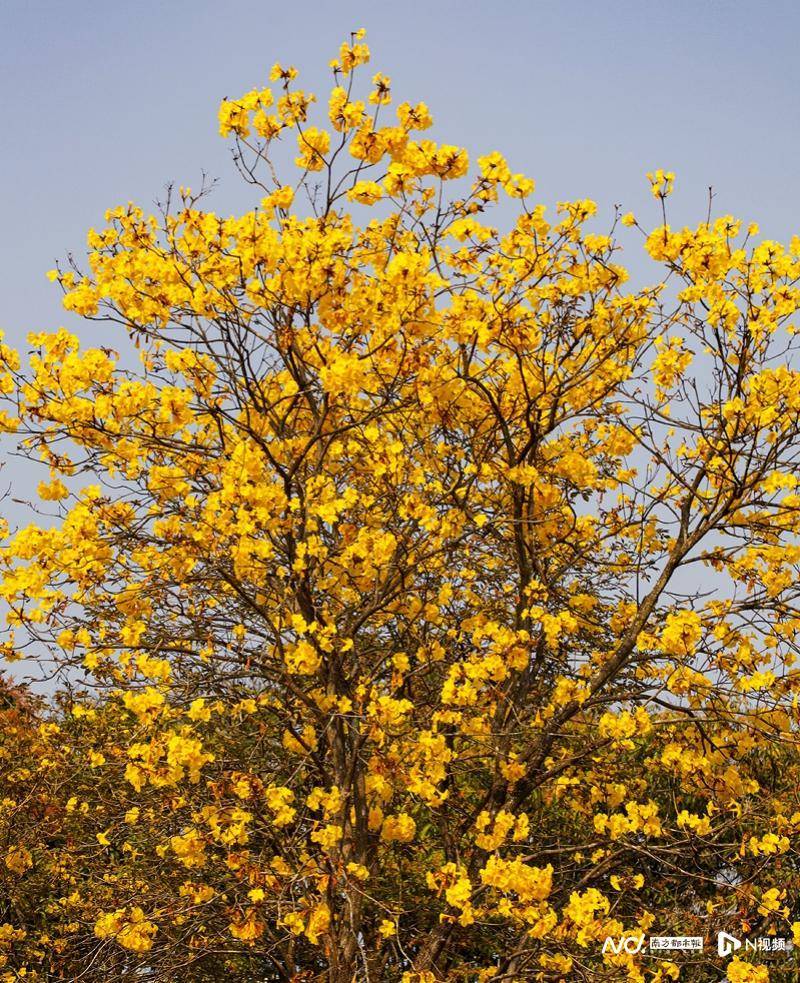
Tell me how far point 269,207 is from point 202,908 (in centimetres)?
430

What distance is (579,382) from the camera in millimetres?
7418

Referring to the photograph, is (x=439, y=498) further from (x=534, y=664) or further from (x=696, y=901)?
(x=696, y=901)

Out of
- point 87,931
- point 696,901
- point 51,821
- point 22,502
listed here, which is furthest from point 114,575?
point 696,901
